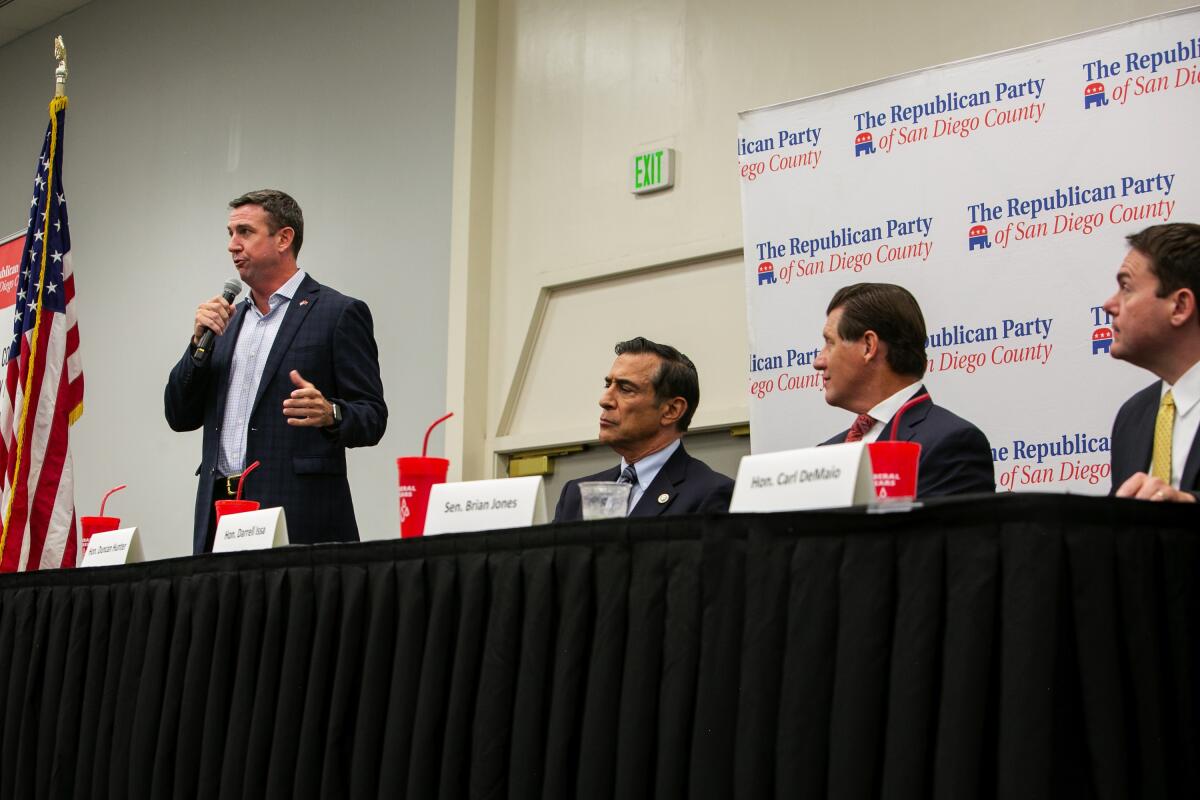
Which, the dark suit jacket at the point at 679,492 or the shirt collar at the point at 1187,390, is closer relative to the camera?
the shirt collar at the point at 1187,390

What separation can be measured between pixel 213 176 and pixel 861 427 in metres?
4.01

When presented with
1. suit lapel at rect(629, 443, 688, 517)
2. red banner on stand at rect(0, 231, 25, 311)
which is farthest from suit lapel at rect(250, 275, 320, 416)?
red banner on stand at rect(0, 231, 25, 311)

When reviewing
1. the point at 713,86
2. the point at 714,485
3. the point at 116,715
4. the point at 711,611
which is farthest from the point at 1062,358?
the point at 116,715

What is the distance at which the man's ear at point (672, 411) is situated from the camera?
10.8 ft

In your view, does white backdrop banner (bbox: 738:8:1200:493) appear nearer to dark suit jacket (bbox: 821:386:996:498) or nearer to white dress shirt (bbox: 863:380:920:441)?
white dress shirt (bbox: 863:380:920:441)

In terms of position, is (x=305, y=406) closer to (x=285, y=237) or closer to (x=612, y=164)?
(x=285, y=237)

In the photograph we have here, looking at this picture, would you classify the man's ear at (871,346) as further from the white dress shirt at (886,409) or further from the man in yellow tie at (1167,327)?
the man in yellow tie at (1167,327)

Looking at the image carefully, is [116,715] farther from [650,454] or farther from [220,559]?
[650,454]

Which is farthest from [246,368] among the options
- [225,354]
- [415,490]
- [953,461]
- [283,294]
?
[953,461]

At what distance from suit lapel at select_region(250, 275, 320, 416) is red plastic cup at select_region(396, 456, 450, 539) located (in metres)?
1.15

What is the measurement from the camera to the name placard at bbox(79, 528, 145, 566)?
2529mm

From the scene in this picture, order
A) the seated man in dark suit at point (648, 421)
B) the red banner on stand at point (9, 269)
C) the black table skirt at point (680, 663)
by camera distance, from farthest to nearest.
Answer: the red banner on stand at point (9, 269) < the seated man in dark suit at point (648, 421) < the black table skirt at point (680, 663)

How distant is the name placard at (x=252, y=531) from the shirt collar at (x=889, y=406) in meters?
1.07

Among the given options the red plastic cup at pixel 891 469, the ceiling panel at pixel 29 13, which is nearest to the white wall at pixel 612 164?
the red plastic cup at pixel 891 469
